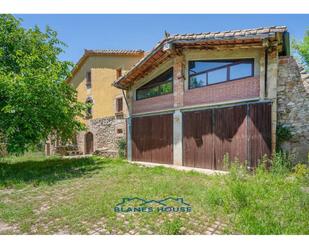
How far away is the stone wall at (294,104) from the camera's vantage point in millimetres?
7461

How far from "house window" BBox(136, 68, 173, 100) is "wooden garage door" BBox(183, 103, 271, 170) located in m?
1.76

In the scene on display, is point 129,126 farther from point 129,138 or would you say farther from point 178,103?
point 178,103

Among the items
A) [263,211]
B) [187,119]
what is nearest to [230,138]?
[187,119]

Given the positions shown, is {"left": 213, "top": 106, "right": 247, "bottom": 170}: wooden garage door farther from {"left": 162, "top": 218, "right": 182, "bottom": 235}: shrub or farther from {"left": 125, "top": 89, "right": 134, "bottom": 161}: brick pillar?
{"left": 125, "top": 89, "right": 134, "bottom": 161}: brick pillar

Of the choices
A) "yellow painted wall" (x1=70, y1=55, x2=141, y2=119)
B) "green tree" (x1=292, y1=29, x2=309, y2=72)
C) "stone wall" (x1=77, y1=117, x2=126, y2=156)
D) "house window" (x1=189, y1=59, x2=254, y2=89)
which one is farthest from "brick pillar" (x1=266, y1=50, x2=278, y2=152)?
"green tree" (x1=292, y1=29, x2=309, y2=72)

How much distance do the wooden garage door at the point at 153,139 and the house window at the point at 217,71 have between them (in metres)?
2.04

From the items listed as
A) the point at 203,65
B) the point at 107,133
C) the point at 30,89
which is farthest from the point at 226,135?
the point at 107,133

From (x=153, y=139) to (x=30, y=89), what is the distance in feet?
18.2

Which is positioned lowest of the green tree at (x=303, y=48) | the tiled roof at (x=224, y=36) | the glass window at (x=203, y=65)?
the glass window at (x=203, y=65)

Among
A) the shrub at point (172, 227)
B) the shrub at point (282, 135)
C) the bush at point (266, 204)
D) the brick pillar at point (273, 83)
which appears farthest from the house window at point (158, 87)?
the shrub at point (172, 227)

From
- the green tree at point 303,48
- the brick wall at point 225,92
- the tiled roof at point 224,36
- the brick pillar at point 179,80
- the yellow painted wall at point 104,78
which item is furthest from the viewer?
the green tree at point 303,48

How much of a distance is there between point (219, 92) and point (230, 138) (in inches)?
67.9

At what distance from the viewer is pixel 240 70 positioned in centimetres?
798

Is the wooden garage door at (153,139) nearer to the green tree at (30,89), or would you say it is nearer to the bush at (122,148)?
the bush at (122,148)
